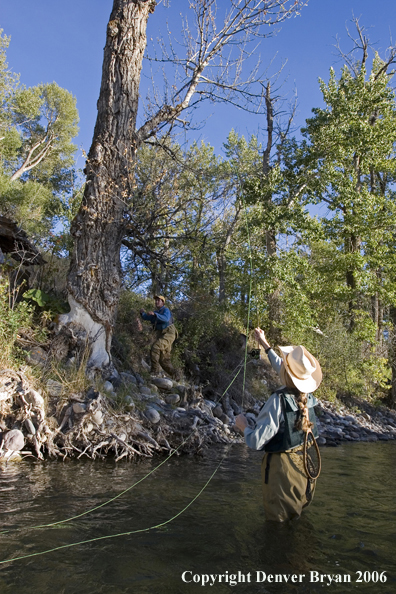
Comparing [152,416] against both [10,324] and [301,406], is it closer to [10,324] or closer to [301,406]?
[10,324]

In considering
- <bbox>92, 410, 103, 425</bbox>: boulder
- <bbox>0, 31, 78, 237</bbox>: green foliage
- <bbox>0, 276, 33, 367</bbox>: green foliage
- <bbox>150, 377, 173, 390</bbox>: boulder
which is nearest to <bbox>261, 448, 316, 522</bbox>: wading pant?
<bbox>92, 410, 103, 425</bbox>: boulder

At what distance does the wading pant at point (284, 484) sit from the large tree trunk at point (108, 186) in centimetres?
504

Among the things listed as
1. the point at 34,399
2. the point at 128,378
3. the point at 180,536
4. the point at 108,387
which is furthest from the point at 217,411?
the point at 180,536

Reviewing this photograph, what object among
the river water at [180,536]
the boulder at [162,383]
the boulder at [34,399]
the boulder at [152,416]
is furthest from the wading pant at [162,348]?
the river water at [180,536]

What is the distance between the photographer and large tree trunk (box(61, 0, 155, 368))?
8484 millimetres

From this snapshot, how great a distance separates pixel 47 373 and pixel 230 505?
153 inches

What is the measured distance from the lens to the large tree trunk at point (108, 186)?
8484 millimetres

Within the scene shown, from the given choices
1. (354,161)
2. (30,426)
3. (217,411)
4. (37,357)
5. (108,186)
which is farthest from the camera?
(354,161)

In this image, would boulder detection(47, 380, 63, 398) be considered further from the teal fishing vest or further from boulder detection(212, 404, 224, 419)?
the teal fishing vest

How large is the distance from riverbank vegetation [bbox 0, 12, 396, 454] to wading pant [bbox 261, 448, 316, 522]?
1817mm

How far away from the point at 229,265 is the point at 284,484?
1287cm

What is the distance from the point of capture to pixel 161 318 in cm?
1001

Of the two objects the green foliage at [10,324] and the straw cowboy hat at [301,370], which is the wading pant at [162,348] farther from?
the straw cowboy hat at [301,370]

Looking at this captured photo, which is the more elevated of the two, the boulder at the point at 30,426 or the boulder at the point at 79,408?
the boulder at the point at 79,408
